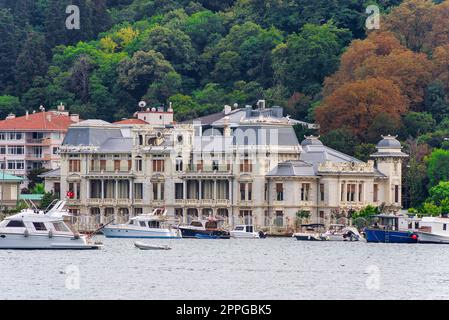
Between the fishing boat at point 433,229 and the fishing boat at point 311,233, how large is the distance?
290 inches

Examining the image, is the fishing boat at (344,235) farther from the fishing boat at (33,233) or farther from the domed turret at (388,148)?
the fishing boat at (33,233)

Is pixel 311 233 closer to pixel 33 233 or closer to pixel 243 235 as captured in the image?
pixel 243 235

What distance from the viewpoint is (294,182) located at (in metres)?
123

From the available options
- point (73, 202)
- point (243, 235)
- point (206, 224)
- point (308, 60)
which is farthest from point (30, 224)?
point (308, 60)

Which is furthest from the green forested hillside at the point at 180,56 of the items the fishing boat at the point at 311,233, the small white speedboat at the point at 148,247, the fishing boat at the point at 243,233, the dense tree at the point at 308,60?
the small white speedboat at the point at 148,247

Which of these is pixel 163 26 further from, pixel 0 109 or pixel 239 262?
pixel 239 262

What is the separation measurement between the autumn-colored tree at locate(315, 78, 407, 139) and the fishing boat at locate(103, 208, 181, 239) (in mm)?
18852

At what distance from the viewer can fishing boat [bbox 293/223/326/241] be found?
383 feet

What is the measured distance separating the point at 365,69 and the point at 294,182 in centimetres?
1858

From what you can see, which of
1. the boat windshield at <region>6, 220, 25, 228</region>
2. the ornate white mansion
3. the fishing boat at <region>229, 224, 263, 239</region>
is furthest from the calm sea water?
the ornate white mansion

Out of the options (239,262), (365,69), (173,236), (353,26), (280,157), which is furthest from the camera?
(353,26)

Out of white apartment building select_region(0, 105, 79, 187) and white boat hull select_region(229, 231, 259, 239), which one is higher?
white apartment building select_region(0, 105, 79, 187)

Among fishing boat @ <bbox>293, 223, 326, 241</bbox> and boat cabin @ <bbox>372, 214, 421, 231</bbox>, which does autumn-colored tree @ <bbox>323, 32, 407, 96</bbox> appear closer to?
fishing boat @ <bbox>293, 223, 326, 241</bbox>
